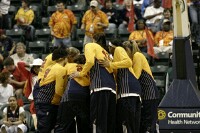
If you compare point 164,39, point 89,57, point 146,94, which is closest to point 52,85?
point 89,57

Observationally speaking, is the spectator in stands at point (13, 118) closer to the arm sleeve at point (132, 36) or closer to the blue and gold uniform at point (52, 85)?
the blue and gold uniform at point (52, 85)

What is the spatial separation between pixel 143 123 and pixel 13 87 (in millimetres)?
5010

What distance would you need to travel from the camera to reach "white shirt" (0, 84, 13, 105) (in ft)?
57.1

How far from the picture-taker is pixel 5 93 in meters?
17.4

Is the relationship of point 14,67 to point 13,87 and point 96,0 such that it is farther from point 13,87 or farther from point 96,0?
point 96,0

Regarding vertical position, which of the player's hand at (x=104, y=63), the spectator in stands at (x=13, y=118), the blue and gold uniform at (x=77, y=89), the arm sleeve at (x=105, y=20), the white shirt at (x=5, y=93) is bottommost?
the spectator in stands at (x=13, y=118)

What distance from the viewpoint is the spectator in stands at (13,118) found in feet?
52.5

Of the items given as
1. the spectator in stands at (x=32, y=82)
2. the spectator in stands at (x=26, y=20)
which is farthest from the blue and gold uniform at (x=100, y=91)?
the spectator in stands at (x=26, y=20)

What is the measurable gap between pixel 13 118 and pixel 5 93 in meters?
1.40

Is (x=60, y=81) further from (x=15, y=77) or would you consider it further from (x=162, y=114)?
(x=15, y=77)

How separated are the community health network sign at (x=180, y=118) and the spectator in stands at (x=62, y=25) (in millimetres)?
7631

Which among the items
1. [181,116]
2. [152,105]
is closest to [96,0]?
[152,105]

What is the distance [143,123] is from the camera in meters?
13.7

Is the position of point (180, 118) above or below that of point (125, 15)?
below
